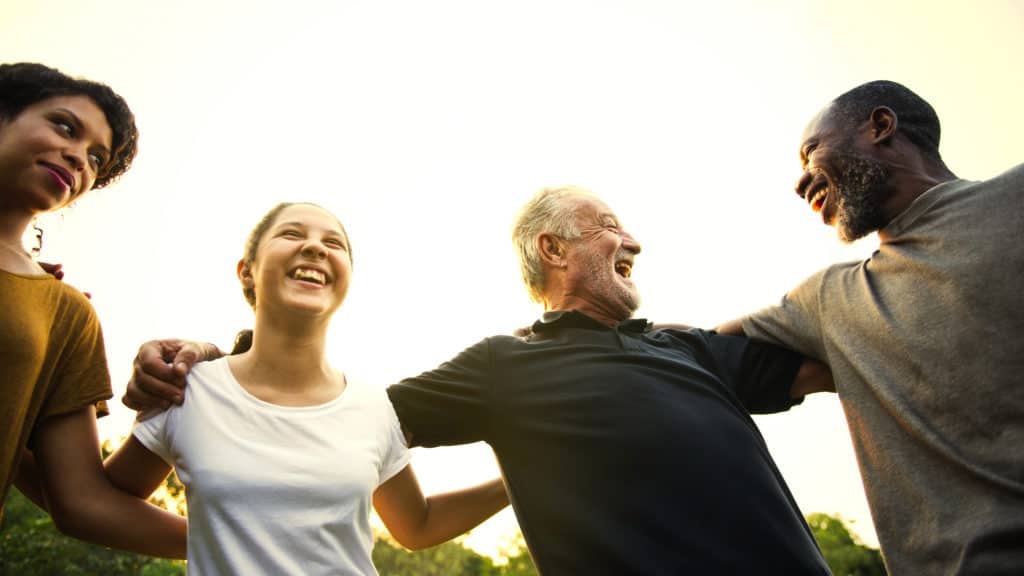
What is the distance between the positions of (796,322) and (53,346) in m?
3.67

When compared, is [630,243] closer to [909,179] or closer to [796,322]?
[796,322]

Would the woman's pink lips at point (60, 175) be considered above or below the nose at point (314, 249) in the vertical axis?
above

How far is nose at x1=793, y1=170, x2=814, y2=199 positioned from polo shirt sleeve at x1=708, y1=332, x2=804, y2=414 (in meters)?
0.96

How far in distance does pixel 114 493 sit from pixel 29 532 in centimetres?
3016

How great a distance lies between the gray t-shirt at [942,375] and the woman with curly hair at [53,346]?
10.3ft

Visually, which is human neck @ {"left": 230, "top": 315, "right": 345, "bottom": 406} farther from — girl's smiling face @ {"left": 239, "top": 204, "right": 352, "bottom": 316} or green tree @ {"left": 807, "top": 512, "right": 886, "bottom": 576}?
green tree @ {"left": 807, "top": 512, "right": 886, "bottom": 576}

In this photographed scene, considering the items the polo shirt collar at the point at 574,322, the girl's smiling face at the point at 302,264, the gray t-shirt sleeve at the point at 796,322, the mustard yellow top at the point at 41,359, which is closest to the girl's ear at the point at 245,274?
the girl's smiling face at the point at 302,264

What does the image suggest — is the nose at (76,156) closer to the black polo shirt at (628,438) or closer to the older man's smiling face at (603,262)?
the black polo shirt at (628,438)

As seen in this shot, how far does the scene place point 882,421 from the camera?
2.69 m

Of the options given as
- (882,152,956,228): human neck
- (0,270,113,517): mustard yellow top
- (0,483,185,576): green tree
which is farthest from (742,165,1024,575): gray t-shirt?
(0,483,185,576): green tree

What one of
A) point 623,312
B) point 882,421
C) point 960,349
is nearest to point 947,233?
point 960,349

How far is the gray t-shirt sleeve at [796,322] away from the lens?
324 centimetres

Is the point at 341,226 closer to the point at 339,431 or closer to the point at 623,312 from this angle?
the point at 339,431

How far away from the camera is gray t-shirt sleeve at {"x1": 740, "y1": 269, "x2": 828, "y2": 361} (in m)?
3.24
